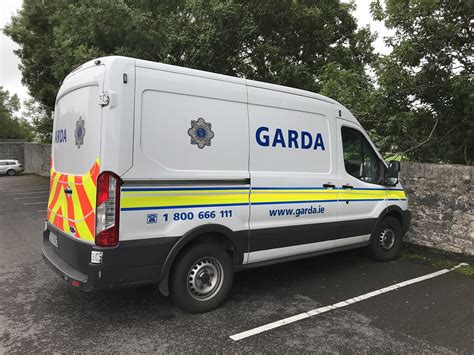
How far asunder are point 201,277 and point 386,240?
3354mm

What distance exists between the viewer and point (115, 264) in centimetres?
352

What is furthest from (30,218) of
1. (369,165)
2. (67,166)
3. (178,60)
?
(369,165)

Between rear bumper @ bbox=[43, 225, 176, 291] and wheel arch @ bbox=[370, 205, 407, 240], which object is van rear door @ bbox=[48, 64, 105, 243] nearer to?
rear bumper @ bbox=[43, 225, 176, 291]

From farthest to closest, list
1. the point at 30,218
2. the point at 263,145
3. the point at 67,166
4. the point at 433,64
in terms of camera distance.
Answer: the point at 30,218 → the point at 433,64 → the point at 263,145 → the point at 67,166

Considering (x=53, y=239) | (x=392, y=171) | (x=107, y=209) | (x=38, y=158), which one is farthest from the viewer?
(x=38, y=158)

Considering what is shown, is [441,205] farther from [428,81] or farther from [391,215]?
[428,81]

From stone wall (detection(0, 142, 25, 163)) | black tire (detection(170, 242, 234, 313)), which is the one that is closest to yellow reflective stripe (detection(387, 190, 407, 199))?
black tire (detection(170, 242, 234, 313))

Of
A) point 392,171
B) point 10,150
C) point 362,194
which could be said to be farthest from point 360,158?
point 10,150

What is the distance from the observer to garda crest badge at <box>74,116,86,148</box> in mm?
3801

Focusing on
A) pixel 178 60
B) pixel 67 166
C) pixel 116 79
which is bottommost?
pixel 67 166

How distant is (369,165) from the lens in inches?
227

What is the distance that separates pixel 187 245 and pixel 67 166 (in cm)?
147

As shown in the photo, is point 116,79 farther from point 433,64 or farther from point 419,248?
point 433,64

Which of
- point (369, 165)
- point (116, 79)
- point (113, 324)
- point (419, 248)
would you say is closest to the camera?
point (116, 79)
